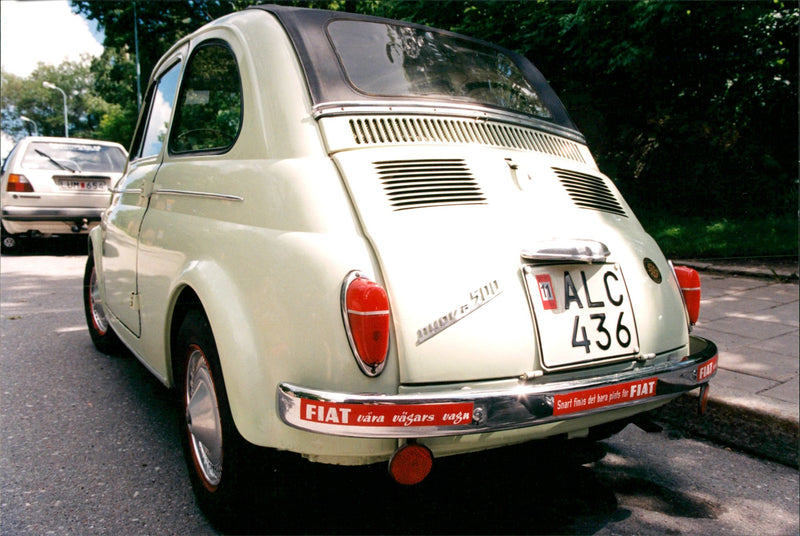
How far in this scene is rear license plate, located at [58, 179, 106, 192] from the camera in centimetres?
971

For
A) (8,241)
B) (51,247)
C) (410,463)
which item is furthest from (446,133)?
(51,247)

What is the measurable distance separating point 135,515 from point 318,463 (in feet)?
2.91

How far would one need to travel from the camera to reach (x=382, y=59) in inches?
105

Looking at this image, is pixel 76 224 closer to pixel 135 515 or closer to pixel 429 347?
pixel 135 515

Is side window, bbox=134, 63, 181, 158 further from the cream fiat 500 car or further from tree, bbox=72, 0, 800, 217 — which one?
tree, bbox=72, 0, 800, 217

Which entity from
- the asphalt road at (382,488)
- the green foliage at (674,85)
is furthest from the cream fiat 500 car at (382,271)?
the green foliage at (674,85)

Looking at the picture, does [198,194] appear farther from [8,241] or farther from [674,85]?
[8,241]

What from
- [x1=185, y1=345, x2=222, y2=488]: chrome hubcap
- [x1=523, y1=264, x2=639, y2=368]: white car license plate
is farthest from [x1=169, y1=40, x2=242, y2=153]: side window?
[x1=523, y1=264, x2=639, y2=368]: white car license plate

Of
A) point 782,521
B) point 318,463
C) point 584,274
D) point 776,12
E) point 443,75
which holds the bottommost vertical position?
point 782,521

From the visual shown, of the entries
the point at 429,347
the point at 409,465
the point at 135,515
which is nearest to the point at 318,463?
the point at 409,465

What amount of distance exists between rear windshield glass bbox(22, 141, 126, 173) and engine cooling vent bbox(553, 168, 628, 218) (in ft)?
30.2

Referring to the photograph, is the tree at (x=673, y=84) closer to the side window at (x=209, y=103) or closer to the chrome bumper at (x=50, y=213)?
the chrome bumper at (x=50, y=213)

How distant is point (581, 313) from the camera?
7.07 ft

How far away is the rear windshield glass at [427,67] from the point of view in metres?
2.58
